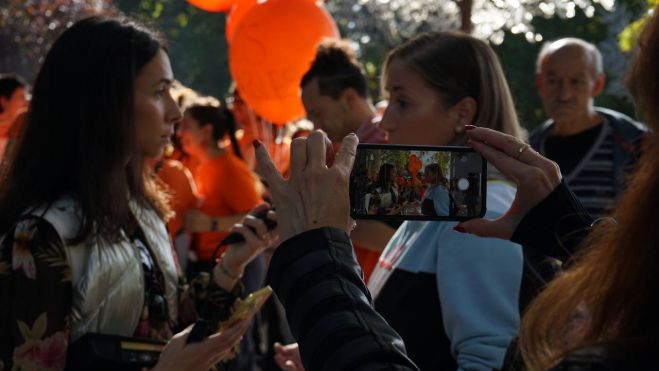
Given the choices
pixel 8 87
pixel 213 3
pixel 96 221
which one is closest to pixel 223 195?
pixel 213 3

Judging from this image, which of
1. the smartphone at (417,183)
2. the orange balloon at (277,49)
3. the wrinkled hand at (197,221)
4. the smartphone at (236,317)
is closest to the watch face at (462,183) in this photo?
the smartphone at (417,183)

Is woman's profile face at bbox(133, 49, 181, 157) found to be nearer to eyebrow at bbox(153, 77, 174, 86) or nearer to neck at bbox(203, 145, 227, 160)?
eyebrow at bbox(153, 77, 174, 86)

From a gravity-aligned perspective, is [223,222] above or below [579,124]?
below

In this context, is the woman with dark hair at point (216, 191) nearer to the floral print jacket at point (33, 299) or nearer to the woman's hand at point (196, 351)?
the woman's hand at point (196, 351)

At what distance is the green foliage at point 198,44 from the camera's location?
32.0 metres

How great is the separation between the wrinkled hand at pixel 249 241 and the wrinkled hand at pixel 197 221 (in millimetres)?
3289

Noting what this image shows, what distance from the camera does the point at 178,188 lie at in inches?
236

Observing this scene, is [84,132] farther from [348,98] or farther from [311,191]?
[348,98]

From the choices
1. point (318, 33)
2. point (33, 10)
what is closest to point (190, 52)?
point (33, 10)

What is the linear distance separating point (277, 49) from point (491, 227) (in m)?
4.57

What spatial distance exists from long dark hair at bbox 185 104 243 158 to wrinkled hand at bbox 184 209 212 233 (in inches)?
25.0

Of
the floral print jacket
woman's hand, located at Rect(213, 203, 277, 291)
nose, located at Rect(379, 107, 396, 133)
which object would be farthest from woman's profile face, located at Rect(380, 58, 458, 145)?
the floral print jacket

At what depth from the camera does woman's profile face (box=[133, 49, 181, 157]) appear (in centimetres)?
259

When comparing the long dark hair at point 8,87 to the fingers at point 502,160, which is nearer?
the fingers at point 502,160
